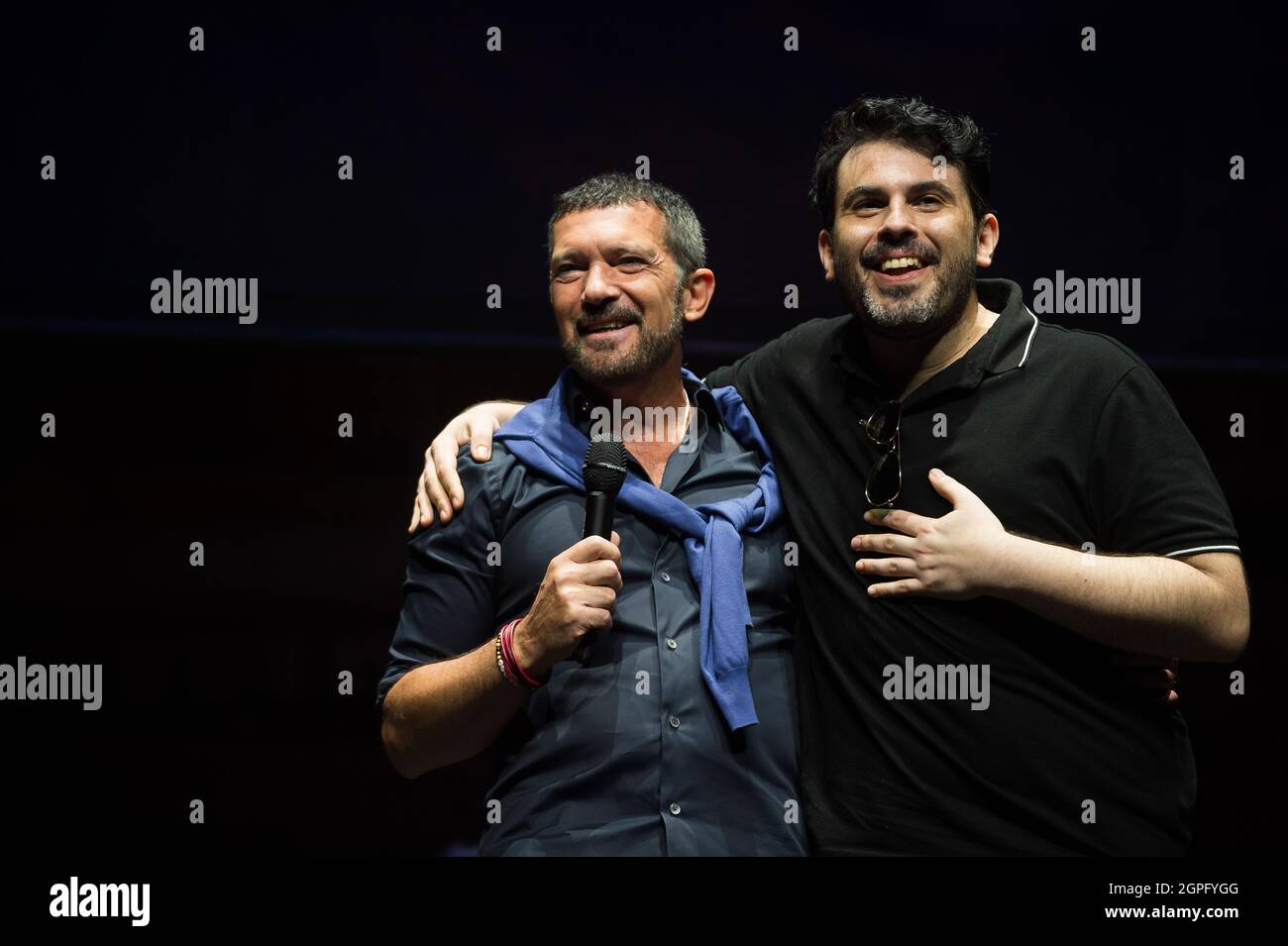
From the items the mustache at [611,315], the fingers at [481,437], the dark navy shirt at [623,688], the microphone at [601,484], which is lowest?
the dark navy shirt at [623,688]

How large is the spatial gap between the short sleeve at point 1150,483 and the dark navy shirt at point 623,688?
50cm

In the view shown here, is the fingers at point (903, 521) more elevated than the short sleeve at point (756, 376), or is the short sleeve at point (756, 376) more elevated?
the short sleeve at point (756, 376)

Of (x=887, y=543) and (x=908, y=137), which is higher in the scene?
(x=908, y=137)

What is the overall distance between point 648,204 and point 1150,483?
3.01 feet

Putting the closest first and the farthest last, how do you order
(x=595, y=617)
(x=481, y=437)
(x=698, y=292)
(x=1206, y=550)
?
(x=595, y=617)
(x=1206, y=550)
(x=481, y=437)
(x=698, y=292)

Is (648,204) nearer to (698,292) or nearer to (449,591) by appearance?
(698,292)

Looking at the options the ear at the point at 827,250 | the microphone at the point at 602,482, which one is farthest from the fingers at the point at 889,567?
the ear at the point at 827,250

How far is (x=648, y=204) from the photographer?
77.6 inches

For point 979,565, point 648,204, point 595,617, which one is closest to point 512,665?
point 595,617

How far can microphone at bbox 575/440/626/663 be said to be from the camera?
5.44ft

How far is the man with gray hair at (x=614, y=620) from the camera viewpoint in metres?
1.75

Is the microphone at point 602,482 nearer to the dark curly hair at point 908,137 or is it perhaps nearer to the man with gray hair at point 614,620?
the man with gray hair at point 614,620

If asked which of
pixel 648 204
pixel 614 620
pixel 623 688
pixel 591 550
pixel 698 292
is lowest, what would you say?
pixel 623 688

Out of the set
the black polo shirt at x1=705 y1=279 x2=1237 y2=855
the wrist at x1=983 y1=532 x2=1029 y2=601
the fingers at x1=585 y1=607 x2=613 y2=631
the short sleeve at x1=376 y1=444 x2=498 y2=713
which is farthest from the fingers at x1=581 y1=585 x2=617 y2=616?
the wrist at x1=983 y1=532 x2=1029 y2=601
